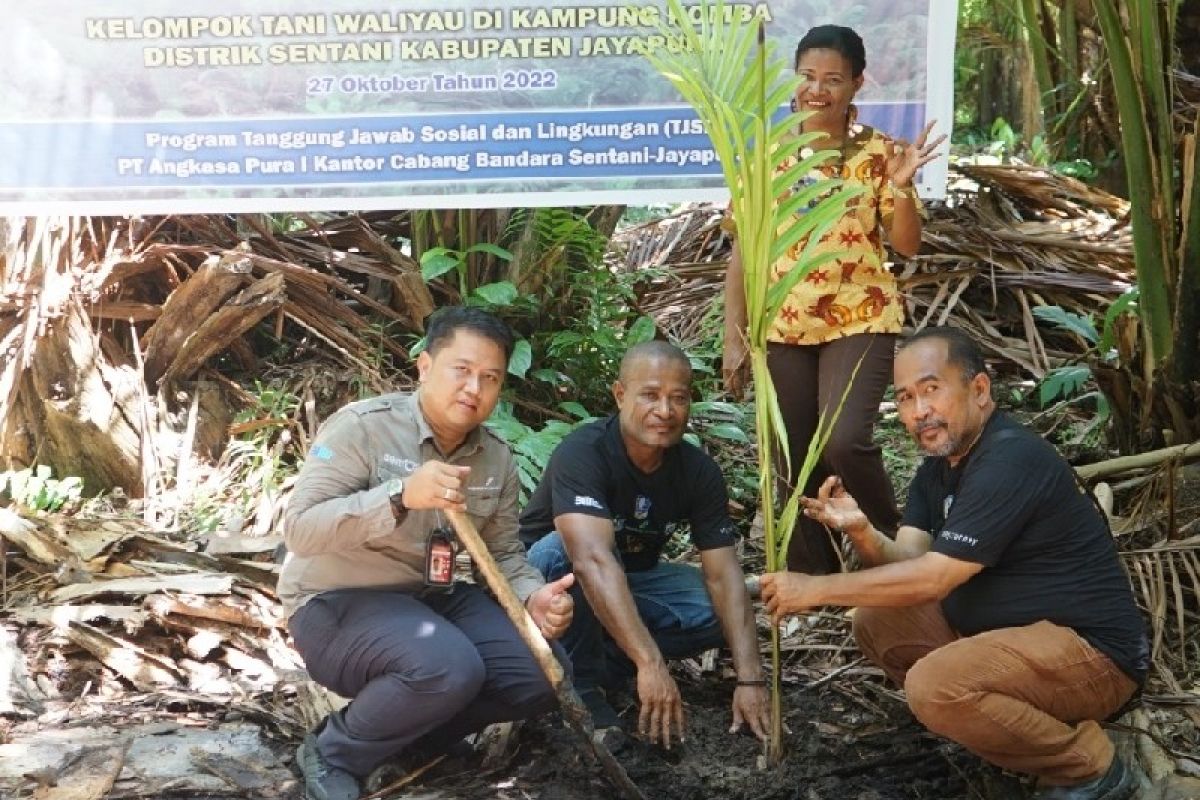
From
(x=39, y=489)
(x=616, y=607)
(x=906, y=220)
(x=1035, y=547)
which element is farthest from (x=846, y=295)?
(x=39, y=489)

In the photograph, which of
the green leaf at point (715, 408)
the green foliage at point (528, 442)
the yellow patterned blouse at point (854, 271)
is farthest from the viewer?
the green leaf at point (715, 408)

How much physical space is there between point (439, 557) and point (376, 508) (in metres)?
0.27

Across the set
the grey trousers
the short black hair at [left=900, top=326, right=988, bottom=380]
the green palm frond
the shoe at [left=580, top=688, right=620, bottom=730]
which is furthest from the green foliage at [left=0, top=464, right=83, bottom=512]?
the short black hair at [left=900, top=326, right=988, bottom=380]

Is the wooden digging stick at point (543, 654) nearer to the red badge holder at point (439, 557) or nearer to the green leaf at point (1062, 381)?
the red badge holder at point (439, 557)

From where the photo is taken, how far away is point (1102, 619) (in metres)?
3.03

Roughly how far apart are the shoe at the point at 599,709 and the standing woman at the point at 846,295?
989 mm

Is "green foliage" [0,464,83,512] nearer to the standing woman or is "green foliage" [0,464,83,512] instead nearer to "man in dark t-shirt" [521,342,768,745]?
"man in dark t-shirt" [521,342,768,745]

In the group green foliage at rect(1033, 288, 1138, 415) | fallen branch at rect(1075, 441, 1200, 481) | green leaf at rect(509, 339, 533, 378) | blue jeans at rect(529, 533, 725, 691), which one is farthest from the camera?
green leaf at rect(509, 339, 533, 378)

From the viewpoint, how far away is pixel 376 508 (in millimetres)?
3012

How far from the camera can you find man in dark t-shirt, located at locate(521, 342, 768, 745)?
338 centimetres

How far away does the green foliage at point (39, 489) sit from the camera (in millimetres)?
4953

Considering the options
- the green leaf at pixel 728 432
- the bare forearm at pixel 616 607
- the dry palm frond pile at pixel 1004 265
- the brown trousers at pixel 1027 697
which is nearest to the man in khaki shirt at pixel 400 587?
the bare forearm at pixel 616 607

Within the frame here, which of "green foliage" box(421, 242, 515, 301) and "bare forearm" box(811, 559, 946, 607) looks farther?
"green foliage" box(421, 242, 515, 301)

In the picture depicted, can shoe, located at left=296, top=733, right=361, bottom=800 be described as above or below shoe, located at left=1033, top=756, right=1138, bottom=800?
below
